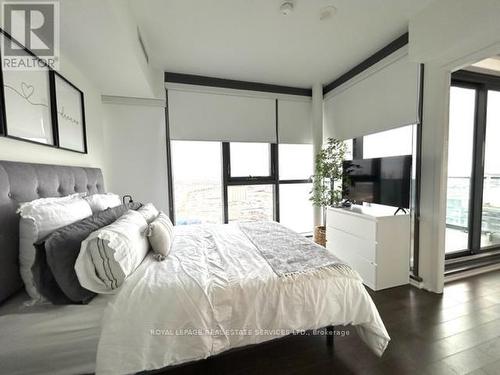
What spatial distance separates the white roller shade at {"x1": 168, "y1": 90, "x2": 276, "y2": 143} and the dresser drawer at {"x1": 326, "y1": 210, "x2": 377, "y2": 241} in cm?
150

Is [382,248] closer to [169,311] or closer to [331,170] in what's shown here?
[331,170]

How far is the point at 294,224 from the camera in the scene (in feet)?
12.5

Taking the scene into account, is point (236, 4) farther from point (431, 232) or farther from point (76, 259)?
point (431, 232)

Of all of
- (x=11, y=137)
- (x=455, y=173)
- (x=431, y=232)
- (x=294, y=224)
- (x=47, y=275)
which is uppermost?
(x=11, y=137)

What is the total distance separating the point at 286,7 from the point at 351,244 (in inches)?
95.5

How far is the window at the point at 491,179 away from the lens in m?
2.74

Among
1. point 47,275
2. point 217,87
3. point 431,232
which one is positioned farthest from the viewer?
point 217,87

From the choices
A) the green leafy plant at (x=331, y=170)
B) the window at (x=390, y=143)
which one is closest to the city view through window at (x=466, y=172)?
the window at (x=390, y=143)

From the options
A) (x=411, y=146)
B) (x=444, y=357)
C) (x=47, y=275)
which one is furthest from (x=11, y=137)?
(x=411, y=146)

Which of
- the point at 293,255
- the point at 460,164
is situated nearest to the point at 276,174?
the point at 293,255

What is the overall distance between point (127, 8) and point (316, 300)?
7.91 ft

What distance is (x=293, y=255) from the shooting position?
4.86ft

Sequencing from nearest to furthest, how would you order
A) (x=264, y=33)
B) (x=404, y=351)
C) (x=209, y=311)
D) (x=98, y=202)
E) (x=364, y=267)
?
(x=209, y=311)
(x=404, y=351)
(x=98, y=202)
(x=264, y=33)
(x=364, y=267)

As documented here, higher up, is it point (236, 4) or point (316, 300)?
point (236, 4)
